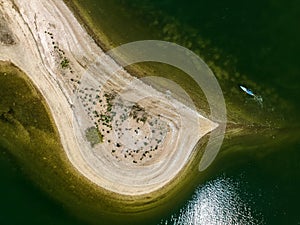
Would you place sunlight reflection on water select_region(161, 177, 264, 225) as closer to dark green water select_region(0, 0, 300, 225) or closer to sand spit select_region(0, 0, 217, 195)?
dark green water select_region(0, 0, 300, 225)

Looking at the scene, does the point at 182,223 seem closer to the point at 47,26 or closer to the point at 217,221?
the point at 217,221

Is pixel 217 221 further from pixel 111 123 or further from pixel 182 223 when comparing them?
pixel 111 123

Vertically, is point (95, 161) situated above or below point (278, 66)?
above

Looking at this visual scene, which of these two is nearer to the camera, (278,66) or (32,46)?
(32,46)

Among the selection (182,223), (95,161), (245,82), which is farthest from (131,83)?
(182,223)

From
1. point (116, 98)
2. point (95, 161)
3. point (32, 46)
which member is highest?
point (32, 46)

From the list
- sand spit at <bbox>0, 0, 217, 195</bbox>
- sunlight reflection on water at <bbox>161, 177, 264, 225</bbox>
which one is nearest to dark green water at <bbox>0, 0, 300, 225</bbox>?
sunlight reflection on water at <bbox>161, 177, 264, 225</bbox>
